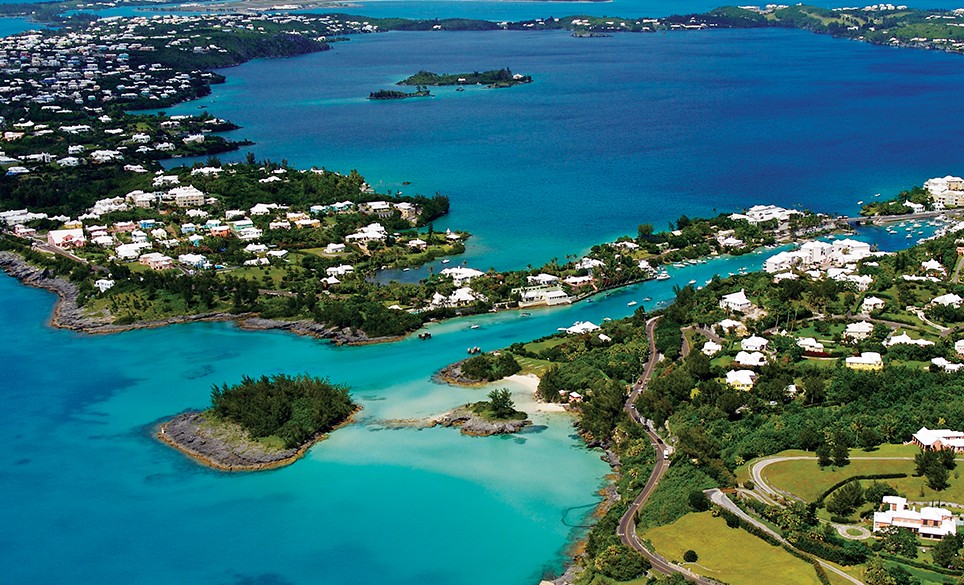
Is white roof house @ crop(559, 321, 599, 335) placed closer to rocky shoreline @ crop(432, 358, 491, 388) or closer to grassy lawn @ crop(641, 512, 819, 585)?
rocky shoreline @ crop(432, 358, 491, 388)

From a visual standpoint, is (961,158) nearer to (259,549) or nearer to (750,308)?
(750,308)

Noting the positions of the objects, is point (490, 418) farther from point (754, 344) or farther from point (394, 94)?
point (394, 94)

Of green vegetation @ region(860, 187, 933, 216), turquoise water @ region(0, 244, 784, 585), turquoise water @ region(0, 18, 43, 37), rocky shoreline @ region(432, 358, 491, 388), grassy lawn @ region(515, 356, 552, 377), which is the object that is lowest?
turquoise water @ region(0, 244, 784, 585)

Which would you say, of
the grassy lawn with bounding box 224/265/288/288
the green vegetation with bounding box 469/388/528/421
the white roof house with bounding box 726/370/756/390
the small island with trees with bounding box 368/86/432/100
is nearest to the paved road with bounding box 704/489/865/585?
the white roof house with bounding box 726/370/756/390

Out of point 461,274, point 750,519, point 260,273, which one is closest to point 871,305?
point 461,274

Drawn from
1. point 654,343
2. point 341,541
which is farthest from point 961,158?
point 341,541
